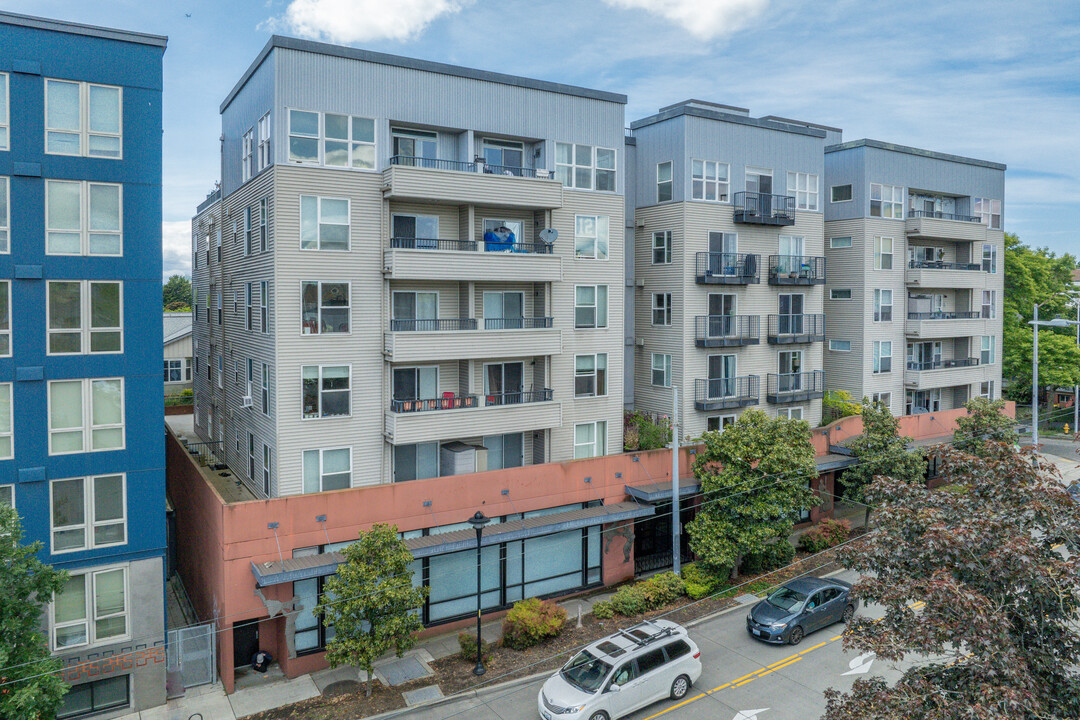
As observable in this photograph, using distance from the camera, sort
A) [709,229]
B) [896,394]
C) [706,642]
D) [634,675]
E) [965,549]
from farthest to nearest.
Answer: [896,394], [709,229], [706,642], [634,675], [965,549]

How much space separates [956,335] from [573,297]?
25.4 meters

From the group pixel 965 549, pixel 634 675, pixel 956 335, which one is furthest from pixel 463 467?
pixel 956 335

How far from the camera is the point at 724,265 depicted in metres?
32.2

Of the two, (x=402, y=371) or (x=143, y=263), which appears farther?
(x=402, y=371)

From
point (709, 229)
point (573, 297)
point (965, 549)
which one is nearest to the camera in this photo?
point (965, 549)

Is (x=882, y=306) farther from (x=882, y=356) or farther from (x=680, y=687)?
(x=680, y=687)

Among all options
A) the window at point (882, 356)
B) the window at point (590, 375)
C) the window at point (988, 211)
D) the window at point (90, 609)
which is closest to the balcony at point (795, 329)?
the window at point (882, 356)

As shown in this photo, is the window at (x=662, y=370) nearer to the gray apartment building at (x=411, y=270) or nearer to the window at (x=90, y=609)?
the gray apartment building at (x=411, y=270)

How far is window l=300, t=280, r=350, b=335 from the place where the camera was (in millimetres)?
23641

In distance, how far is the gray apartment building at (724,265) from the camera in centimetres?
3170

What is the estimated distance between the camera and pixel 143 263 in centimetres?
A: 1975

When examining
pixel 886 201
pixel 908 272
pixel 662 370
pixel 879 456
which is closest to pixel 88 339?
pixel 662 370

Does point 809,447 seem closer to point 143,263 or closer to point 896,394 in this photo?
point 896,394

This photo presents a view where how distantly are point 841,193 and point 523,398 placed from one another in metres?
22.1
